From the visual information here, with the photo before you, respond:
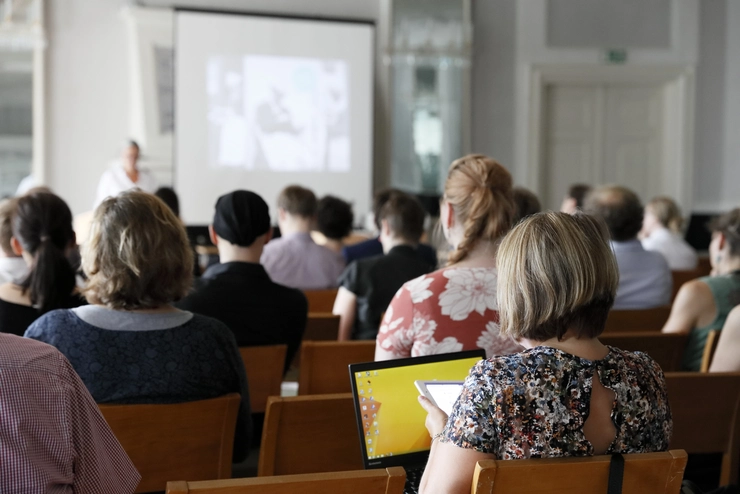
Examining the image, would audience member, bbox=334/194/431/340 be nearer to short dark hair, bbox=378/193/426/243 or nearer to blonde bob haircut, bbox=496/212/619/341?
short dark hair, bbox=378/193/426/243

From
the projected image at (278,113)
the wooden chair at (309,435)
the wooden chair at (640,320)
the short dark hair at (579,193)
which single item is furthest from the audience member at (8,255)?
the projected image at (278,113)

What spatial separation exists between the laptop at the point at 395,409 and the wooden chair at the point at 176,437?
1.07 ft

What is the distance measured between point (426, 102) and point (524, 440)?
7.50 meters

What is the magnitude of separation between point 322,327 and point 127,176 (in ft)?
15.5

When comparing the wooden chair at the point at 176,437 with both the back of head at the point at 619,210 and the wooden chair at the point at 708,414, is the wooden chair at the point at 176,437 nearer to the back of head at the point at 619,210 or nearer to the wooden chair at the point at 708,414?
the wooden chair at the point at 708,414

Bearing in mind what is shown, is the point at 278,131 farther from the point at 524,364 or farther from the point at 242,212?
the point at 524,364

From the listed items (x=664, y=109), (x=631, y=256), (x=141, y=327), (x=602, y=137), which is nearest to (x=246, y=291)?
(x=141, y=327)

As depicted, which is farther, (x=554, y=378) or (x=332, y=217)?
(x=332, y=217)

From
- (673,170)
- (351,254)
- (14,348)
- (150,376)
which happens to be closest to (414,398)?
(150,376)

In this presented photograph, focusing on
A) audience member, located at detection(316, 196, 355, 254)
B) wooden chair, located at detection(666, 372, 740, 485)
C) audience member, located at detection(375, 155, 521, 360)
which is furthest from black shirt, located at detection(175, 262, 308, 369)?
audience member, located at detection(316, 196, 355, 254)

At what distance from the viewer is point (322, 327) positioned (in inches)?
124

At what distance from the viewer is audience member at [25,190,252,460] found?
1.95m

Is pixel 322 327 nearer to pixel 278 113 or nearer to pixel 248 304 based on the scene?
pixel 248 304

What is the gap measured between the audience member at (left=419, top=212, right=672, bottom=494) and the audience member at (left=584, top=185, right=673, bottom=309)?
2347 millimetres
